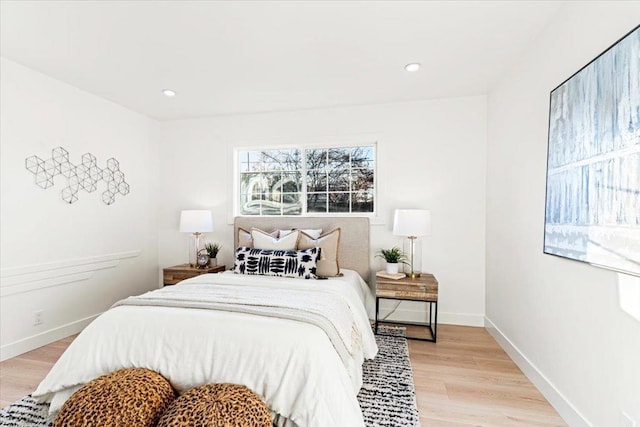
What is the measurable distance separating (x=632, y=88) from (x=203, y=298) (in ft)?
8.01

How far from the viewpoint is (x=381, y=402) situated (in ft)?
6.63

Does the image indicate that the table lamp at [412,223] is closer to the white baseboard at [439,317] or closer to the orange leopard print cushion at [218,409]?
the white baseboard at [439,317]

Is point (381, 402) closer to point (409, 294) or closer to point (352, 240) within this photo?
point (409, 294)

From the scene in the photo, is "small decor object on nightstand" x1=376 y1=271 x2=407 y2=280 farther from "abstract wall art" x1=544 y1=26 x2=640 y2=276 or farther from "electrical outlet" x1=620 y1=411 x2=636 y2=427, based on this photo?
"electrical outlet" x1=620 y1=411 x2=636 y2=427

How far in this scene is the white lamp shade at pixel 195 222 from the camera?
372 centimetres

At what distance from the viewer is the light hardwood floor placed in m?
1.89

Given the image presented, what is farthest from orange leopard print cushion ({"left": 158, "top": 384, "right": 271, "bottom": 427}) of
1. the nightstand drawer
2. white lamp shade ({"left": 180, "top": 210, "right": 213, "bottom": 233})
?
white lamp shade ({"left": 180, "top": 210, "right": 213, "bottom": 233})

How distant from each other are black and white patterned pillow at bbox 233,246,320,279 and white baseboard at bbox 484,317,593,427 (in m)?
1.75

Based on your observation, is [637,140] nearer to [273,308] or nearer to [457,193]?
[273,308]

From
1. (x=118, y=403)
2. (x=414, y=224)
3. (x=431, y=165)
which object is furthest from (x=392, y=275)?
(x=118, y=403)

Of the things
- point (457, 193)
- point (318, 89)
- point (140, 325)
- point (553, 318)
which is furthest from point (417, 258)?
point (140, 325)

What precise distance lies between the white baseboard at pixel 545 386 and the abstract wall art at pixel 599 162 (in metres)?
0.85

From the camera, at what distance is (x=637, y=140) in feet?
4.32

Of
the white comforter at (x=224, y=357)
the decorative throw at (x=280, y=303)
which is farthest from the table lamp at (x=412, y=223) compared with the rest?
the white comforter at (x=224, y=357)
